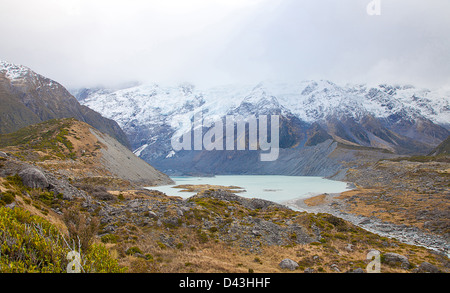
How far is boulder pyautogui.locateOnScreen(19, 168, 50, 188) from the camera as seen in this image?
75.6ft

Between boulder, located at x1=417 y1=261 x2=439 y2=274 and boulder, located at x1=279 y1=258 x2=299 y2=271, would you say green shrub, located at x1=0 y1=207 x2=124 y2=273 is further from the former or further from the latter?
boulder, located at x1=417 y1=261 x2=439 y2=274

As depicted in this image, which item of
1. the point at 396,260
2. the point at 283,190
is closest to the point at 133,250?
the point at 396,260

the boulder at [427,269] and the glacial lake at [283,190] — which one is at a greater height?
the boulder at [427,269]

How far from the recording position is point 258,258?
803 inches

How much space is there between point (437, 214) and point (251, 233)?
3151 centimetres

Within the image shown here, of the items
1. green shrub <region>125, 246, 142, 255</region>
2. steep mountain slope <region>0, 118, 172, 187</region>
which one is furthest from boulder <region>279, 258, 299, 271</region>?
steep mountain slope <region>0, 118, 172, 187</region>

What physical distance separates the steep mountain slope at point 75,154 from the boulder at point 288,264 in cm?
5483

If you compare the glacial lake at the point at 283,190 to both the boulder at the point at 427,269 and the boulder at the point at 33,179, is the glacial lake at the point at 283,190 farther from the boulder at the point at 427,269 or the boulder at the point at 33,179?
the boulder at the point at 33,179

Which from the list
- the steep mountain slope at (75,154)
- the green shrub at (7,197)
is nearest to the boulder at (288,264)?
the green shrub at (7,197)

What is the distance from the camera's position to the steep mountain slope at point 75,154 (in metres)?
68.9

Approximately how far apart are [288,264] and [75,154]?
8094 centimetres

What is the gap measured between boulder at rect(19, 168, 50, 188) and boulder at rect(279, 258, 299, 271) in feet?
67.9
